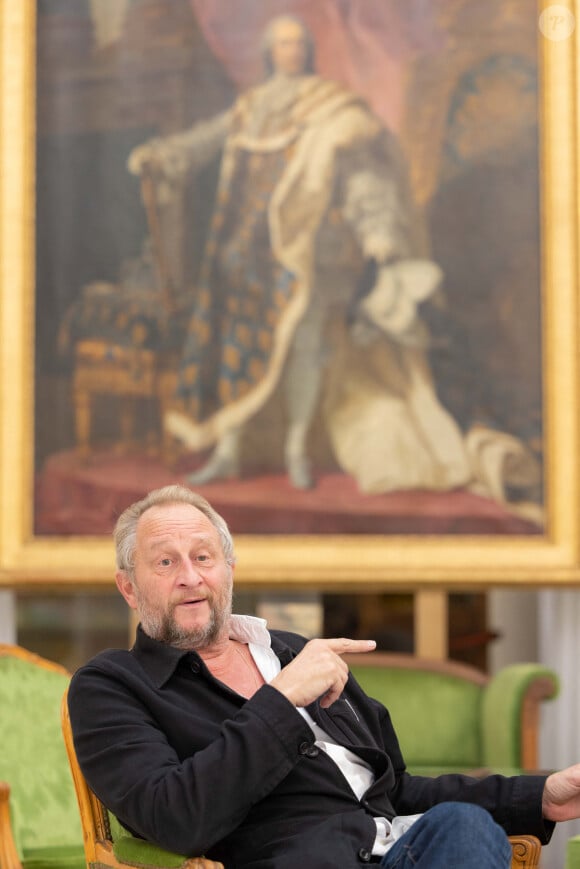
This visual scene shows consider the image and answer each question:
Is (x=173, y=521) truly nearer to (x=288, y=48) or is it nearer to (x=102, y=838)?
(x=102, y=838)

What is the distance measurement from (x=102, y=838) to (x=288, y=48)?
4523 millimetres

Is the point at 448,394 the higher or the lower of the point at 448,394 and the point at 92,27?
the lower

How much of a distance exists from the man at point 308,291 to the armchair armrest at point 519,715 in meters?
1.00

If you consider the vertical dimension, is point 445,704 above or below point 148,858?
below

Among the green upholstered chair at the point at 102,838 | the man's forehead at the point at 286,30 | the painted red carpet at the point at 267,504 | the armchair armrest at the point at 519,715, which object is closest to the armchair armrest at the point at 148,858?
the green upholstered chair at the point at 102,838

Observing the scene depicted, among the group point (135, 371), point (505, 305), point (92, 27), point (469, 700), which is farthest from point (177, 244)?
point (469, 700)

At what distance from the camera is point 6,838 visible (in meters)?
3.90

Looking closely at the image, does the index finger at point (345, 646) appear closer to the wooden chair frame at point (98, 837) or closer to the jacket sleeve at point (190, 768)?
the jacket sleeve at point (190, 768)


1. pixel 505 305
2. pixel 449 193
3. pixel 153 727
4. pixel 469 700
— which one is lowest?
pixel 469 700

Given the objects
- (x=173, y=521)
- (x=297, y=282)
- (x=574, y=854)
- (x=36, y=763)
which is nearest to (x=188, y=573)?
(x=173, y=521)

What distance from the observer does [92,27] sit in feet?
20.6

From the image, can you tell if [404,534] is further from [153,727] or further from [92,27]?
[153,727]

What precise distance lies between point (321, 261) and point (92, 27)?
64.7 inches

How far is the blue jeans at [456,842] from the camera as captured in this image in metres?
2.15
